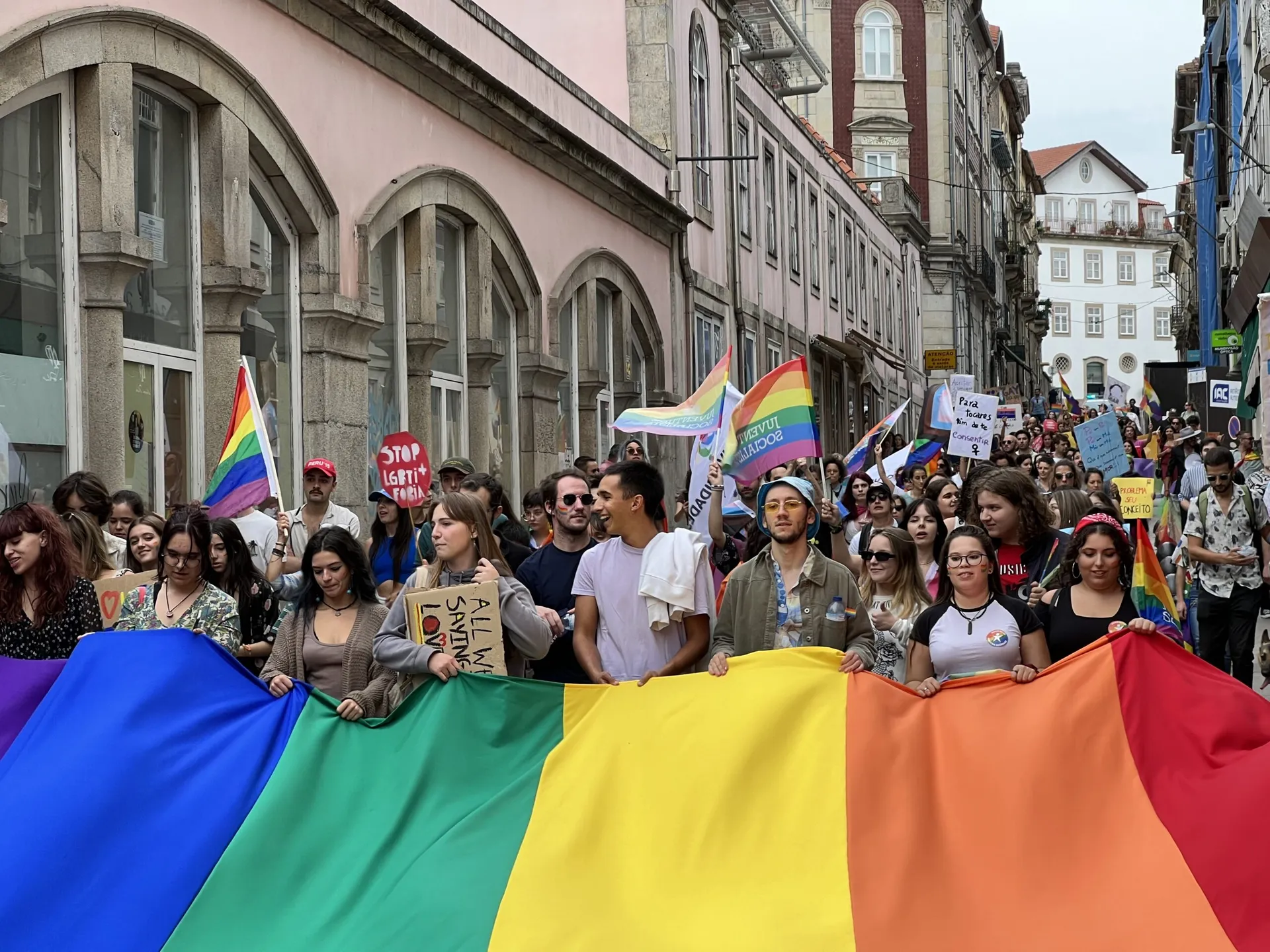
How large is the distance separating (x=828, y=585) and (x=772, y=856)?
1.46m

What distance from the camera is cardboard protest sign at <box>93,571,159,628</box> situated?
7848 mm

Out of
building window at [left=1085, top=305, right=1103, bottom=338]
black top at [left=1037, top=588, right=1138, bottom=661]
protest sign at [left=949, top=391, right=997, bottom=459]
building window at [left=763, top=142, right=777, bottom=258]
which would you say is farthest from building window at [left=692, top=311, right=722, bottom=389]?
building window at [left=1085, top=305, right=1103, bottom=338]

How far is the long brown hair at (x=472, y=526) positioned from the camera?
739cm

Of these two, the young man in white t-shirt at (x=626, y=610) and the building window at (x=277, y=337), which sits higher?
the building window at (x=277, y=337)

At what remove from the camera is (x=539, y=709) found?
7.08 metres

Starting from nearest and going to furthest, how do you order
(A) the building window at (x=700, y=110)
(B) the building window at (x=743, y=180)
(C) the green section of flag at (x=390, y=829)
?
(C) the green section of flag at (x=390, y=829), (A) the building window at (x=700, y=110), (B) the building window at (x=743, y=180)

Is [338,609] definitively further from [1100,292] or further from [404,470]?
[1100,292]

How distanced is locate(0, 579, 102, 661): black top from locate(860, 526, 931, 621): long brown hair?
11.9 ft

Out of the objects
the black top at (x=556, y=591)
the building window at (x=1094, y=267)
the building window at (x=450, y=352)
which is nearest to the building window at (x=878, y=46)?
the building window at (x=450, y=352)

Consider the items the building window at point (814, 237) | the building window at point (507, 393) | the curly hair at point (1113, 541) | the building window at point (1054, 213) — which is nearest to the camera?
the curly hair at point (1113, 541)

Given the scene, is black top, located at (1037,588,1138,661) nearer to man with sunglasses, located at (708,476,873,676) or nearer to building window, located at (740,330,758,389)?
man with sunglasses, located at (708,476,873,676)

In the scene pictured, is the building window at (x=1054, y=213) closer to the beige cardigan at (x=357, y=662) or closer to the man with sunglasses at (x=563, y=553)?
the man with sunglasses at (x=563, y=553)

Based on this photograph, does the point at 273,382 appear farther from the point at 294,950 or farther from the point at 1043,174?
the point at 1043,174

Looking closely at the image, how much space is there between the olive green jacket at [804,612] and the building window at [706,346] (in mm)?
19660
